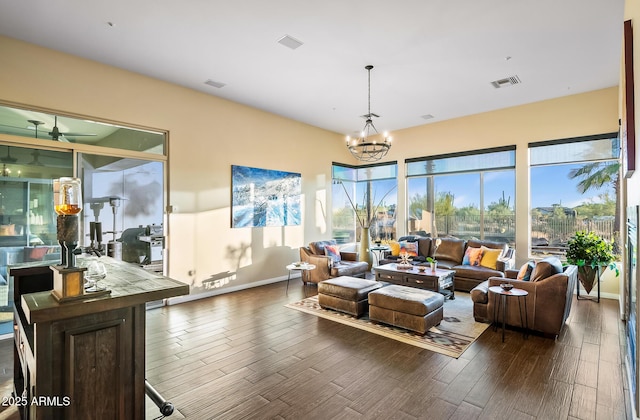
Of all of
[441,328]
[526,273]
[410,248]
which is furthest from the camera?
[410,248]

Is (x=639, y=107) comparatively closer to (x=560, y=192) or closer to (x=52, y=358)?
(x=52, y=358)

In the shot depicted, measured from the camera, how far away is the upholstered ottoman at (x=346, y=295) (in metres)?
4.41

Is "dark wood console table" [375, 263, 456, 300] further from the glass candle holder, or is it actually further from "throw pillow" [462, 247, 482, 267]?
the glass candle holder

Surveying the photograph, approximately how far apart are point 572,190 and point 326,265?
4822 millimetres

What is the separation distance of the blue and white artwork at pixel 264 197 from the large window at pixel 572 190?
4978mm

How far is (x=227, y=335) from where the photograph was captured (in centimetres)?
380

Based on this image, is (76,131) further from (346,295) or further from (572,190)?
(572,190)

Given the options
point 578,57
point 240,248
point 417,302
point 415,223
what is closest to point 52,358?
point 417,302

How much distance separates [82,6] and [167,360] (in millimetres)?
3752

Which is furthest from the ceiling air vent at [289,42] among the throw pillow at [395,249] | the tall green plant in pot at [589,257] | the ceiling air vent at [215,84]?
the tall green plant in pot at [589,257]

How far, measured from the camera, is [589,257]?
16.2 feet

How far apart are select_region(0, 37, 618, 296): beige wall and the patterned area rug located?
1.87 meters

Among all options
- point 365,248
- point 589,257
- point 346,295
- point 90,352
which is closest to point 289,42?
point 346,295

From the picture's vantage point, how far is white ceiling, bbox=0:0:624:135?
3.29 meters
